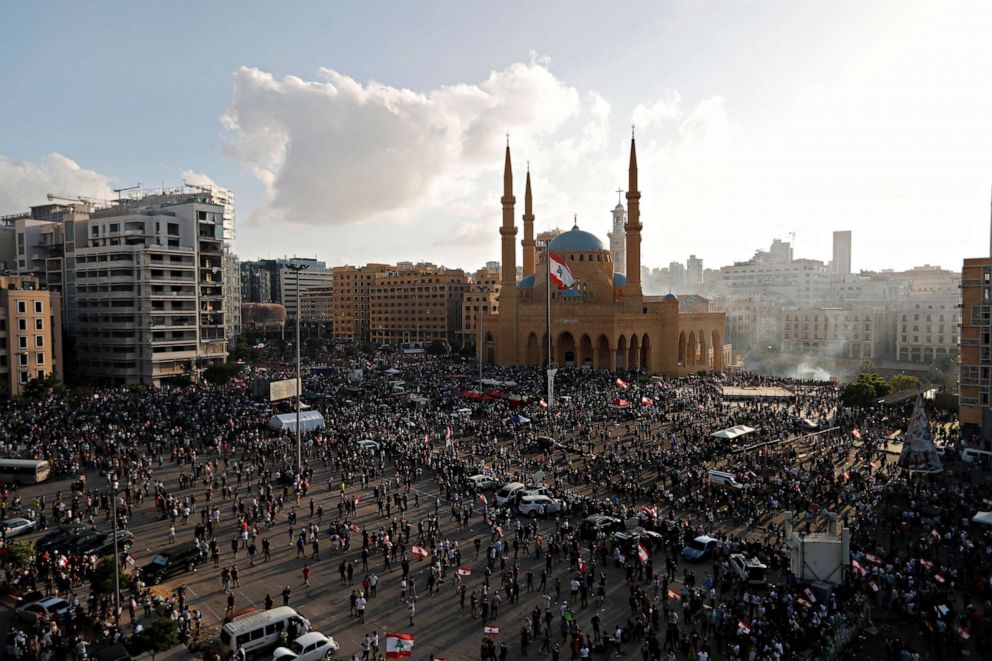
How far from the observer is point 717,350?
262 feet

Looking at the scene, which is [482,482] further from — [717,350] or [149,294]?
[717,350]

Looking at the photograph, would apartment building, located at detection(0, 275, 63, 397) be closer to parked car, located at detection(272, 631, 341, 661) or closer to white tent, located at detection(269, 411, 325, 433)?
white tent, located at detection(269, 411, 325, 433)

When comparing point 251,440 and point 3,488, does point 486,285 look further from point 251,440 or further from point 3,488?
point 3,488

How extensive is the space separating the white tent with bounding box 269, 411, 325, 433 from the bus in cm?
1118

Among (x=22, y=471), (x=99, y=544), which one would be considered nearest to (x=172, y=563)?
(x=99, y=544)

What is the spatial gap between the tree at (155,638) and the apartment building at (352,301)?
109 metres

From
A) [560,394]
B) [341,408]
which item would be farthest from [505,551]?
[560,394]

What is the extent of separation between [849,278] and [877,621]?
15045 centimetres

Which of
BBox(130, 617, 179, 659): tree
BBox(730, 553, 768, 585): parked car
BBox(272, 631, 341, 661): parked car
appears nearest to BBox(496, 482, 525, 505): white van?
BBox(730, 553, 768, 585): parked car

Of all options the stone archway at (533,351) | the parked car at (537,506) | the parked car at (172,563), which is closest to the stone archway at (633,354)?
the stone archway at (533,351)

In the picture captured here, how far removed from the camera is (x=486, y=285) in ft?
380

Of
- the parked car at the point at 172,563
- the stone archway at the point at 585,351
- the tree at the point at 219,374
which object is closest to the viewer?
the parked car at the point at 172,563

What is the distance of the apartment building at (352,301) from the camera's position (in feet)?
413

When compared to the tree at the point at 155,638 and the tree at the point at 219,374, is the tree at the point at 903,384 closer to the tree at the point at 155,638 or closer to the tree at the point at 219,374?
the tree at the point at 155,638
